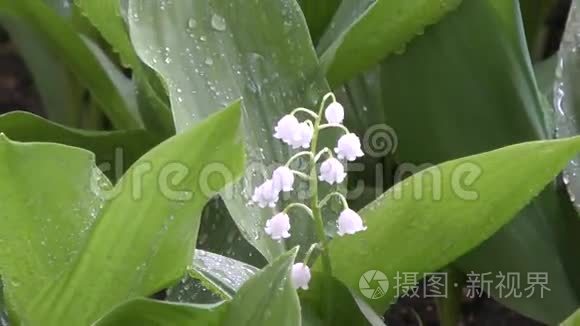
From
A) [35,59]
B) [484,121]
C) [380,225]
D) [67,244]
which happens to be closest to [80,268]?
[67,244]

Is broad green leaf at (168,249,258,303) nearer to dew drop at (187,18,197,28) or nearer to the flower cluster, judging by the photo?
the flower cluster

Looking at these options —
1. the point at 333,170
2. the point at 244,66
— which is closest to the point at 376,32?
the point at 244,66

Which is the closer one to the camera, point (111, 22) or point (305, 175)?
point (305, 175)

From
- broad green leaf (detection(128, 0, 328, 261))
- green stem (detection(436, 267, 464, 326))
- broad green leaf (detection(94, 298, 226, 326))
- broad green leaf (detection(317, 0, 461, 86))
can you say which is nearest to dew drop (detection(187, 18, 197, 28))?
broad green leaf (detection(128, 0, 328, 261))

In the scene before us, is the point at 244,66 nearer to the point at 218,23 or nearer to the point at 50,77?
the point at 218,23

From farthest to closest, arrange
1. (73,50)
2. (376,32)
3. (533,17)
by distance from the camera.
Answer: (533,17)
(73,50)
(376,32)

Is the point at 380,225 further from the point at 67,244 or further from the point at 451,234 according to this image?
the point at 67,244

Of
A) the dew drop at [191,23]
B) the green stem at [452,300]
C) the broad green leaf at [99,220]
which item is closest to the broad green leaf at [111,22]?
the dew drop at [191,23]
